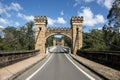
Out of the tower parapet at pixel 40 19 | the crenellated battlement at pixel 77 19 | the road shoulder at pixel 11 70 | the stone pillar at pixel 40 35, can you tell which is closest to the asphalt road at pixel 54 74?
the road shoulder at pixel 11 70

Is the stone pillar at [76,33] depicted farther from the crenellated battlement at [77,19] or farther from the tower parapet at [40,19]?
the tower parapet at [40,19]

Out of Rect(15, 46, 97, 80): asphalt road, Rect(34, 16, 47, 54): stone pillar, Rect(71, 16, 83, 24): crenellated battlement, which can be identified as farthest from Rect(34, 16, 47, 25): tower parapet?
Rect(15, 46, 97, 80): asphalt road

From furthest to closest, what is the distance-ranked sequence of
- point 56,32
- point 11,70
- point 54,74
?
point 56,32 → point 11,70 → point 54,74

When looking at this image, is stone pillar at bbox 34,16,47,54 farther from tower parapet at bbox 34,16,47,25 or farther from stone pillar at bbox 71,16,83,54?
stone pillar at bbox 71,16,83,54

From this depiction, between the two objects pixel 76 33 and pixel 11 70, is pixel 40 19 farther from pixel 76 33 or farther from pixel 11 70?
pixel 11 70

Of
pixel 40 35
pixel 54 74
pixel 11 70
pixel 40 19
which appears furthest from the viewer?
pixel 40 19

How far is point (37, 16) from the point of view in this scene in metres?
61.7

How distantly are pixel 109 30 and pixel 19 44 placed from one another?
149 ft

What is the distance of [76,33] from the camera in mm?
60094

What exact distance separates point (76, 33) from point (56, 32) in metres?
4.93

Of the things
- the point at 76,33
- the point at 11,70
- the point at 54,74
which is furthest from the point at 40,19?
the point at 54,74

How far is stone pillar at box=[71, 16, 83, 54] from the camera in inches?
2349

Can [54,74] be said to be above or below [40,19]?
below

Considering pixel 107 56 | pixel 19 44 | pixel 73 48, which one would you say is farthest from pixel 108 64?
pixel 19 44
